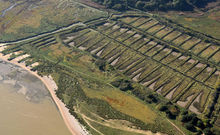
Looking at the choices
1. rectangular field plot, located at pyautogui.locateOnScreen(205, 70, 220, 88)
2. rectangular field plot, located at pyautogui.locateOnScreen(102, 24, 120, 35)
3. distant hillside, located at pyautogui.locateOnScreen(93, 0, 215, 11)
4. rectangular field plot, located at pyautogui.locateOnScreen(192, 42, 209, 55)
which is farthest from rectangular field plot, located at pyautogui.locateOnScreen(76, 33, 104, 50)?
rectangular field plot, located at pyautogui.locateOnScreen(205, 70, 220, 88)

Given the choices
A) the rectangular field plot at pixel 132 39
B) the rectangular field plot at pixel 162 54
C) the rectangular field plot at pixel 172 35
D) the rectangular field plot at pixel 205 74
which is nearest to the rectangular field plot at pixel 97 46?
the rectangular field plot at pixel 132 39

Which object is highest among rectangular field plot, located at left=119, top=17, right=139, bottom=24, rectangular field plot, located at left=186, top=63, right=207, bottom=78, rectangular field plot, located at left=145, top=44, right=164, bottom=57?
rectangular field plot, located at left=119, top=17, right=139, bottom=24

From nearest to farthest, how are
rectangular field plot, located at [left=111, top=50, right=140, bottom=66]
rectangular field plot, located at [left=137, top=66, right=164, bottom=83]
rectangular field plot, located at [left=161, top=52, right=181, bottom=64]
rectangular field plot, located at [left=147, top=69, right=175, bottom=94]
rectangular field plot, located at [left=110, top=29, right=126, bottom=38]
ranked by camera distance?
rectangular field plot, located at [left=147, top=69, right=175, bottom=94] → rectangular field plot, located at [left=137, top=66, right=164, bottom=83] → rectangular field plot, located at [left=111, top=50, right=140, bottom=66] → rectangular field plot, located at [left=161, top=52, right=181, bottom=64] → rectangular field plot, located at [left=110, top=29, right=126, bottom=38]

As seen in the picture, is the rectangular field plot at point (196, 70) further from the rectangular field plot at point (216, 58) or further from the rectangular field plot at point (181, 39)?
the rectangular field plot at point (181, 39)

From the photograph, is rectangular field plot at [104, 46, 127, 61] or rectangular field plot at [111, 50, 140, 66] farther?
rectangular field plot at [104, 46, 127, 61]

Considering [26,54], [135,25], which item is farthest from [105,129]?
[135,25]

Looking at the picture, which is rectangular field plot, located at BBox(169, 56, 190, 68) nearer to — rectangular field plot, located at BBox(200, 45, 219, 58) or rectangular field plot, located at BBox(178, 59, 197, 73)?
rectangular field plot, located at BBox(178, 59, 197, 73)

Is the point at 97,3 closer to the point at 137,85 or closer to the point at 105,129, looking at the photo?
the point at 137,85

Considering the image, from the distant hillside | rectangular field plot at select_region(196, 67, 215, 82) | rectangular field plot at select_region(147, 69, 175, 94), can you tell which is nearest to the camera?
rectangular field plot at select_region(147, 69, 175, 94)

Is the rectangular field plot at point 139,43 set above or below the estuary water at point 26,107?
above
